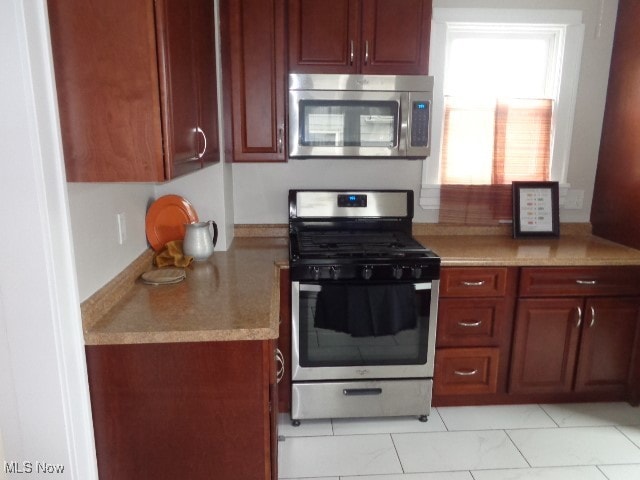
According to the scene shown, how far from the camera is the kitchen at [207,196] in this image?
1189 mm

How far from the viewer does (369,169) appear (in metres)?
2.70

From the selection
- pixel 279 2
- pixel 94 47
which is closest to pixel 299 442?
pixel 94 47

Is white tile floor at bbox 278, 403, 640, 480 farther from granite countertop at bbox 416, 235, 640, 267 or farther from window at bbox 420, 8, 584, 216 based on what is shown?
window at bbox 420, 8, 584, 216

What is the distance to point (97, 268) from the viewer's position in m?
1.52

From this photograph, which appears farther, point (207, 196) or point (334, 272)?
point (207, 196)

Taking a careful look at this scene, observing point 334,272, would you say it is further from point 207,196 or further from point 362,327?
point 207,196

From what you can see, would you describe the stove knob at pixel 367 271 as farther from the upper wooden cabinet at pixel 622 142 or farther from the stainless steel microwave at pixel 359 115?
the upper wooden cabinet at pixel 622 142

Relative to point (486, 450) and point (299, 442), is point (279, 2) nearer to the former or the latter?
point (299, 442)

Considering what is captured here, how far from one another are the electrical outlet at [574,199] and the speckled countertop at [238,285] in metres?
0.16

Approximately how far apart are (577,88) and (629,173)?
58 centimetres

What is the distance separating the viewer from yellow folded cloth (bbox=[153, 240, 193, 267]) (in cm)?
201

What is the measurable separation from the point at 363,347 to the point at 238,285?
759mm

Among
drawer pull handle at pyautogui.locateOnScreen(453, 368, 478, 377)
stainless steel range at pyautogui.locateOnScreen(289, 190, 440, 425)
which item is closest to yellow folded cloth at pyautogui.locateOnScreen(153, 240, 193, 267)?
stainless steel range at pyautogui.locateOnScreen(289, 190, 440, 425)

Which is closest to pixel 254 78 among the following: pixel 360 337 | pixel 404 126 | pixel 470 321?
pixel 404 126
